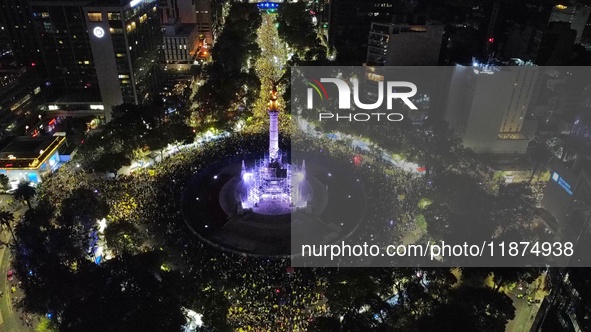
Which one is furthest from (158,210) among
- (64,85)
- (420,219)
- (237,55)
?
(237,55)

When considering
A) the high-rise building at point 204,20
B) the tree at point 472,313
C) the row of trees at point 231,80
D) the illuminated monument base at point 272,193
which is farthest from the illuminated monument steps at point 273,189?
the high-rise building at point 204,20

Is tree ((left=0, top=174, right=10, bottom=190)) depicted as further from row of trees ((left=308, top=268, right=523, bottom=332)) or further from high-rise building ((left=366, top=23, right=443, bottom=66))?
high-rise building ((left=366, top=23, right=443, bottom=66))

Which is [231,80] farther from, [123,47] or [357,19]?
[357,19]

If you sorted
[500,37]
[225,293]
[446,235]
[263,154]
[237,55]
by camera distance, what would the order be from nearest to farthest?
[225,293] < [446,235] < [263,154] < [237,55] < [500,37]

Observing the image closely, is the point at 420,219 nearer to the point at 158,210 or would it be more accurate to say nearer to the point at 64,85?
the point at 158,210

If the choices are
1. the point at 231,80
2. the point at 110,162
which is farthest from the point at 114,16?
the point at 110,162
